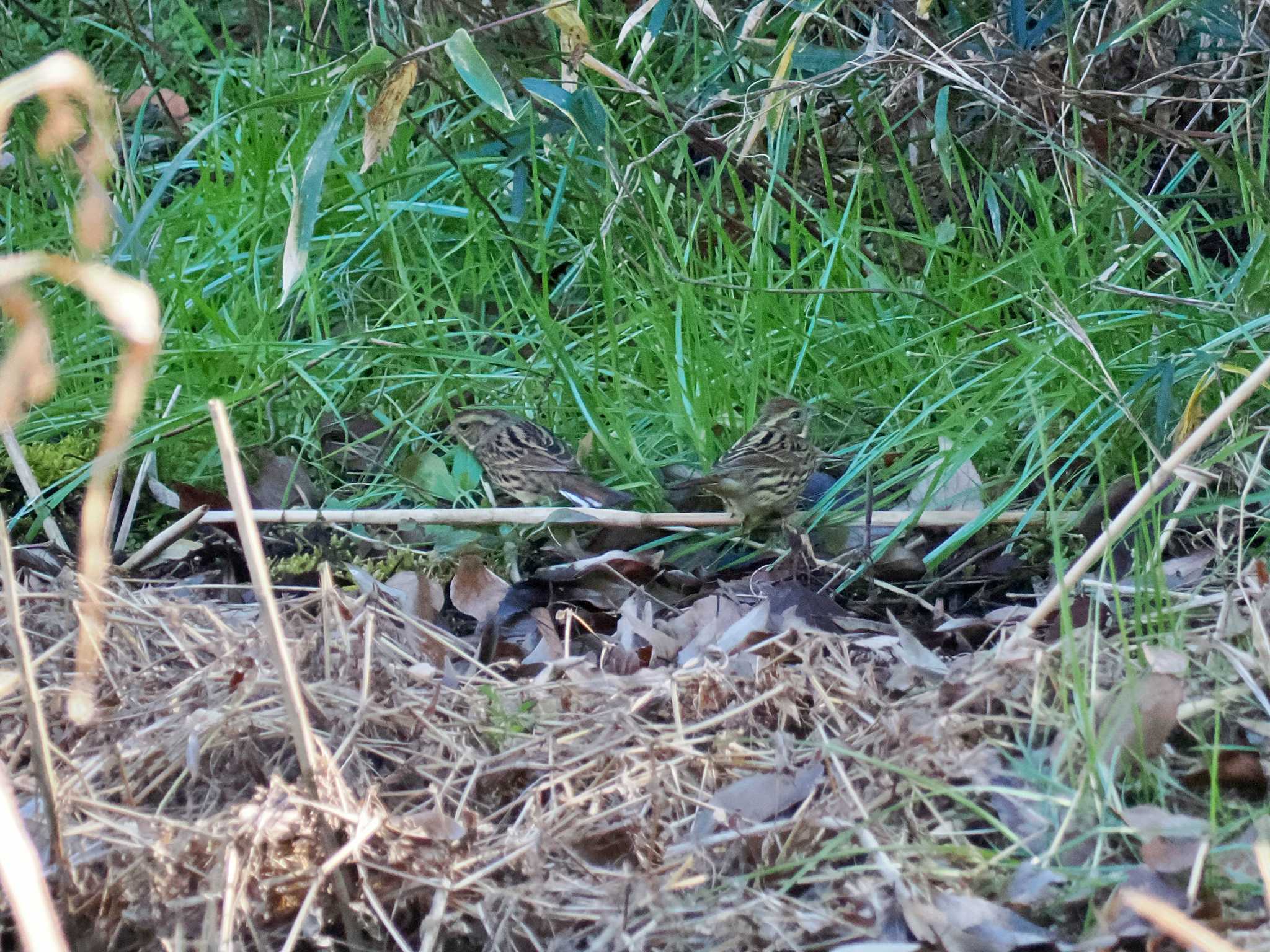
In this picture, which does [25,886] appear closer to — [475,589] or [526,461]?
[475,589]

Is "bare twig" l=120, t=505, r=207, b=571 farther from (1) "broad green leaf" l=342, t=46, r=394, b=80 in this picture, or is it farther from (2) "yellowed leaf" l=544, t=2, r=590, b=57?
(2) "yellowed leaf" l=544, t=2, r=590, b=57

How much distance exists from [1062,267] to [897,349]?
0.59 m

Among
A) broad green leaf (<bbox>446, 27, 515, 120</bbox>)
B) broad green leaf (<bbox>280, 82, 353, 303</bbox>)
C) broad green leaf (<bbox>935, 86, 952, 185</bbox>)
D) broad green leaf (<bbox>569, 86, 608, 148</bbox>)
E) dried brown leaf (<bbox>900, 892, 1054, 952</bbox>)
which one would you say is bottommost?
dried brown leaf (<bbox>900, 892, 1054, 952</bbox>)

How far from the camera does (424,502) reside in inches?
159

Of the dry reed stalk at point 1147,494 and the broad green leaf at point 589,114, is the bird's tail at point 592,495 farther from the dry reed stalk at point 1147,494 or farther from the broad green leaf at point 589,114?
the dry reed stalk at point 1147,494

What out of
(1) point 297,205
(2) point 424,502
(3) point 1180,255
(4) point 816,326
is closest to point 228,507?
(2) point 424,502

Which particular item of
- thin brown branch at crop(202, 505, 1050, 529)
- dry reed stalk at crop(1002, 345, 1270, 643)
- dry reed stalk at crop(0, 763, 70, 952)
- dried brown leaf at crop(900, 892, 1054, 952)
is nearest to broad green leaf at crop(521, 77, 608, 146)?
thin brown branch at crop(202, 505, 1050, 529)

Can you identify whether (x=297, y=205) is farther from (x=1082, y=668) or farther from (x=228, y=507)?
(x=1082, y=668)

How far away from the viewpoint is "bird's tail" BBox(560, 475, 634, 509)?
12.5ft

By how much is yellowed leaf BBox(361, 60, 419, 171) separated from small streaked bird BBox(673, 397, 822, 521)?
4.04ft

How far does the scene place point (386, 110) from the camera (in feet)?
11.5

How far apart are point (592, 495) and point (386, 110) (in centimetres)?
119

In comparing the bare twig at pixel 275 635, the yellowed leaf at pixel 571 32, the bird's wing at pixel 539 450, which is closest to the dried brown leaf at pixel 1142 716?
the bare twig at pixel 275 635

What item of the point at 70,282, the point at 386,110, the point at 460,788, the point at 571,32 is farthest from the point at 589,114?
the point at 70,282
